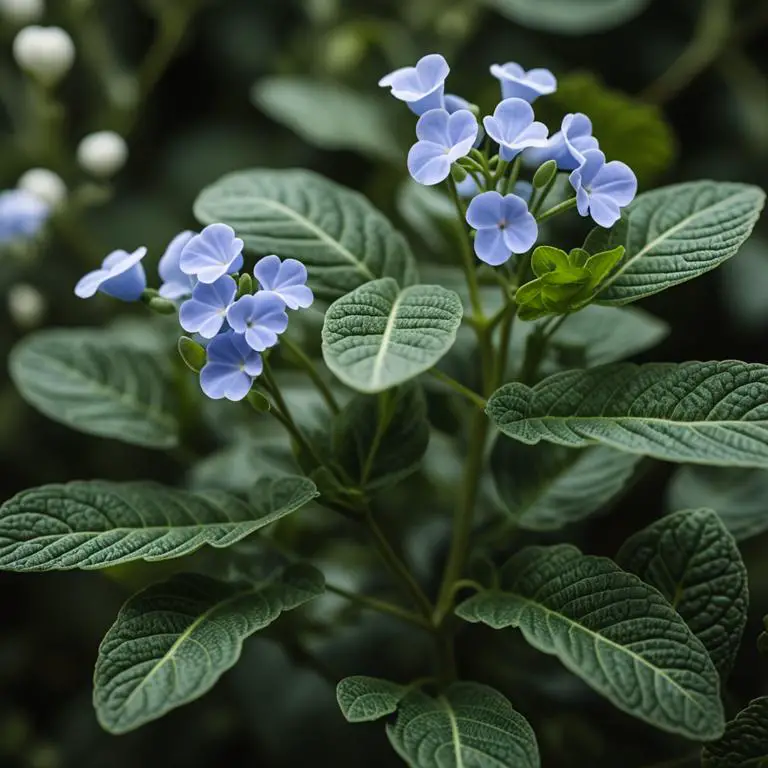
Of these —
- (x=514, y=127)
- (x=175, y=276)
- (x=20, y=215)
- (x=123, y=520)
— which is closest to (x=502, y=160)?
(x=514, y=127)

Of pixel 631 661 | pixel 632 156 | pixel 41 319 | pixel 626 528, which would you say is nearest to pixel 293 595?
pixel 631 661

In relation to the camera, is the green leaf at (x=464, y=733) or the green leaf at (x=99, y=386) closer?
the green leaf at (x=464, y=733)

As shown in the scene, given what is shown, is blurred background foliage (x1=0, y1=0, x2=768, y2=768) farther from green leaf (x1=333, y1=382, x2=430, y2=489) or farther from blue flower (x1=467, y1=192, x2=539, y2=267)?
blue flower (x1=467, y1=192, x2=539, y2=267)

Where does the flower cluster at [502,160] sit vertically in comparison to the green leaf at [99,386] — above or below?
above

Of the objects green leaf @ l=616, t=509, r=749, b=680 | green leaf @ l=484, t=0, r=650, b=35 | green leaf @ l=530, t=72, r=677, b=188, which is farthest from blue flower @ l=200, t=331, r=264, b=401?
green leaf @ l=484, t=0, r=650, b=35

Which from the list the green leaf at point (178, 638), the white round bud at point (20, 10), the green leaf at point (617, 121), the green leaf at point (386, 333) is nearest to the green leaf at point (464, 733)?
the green leaf at point (178, 638)

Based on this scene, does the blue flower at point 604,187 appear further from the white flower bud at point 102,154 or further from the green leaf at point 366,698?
the white flower bud at point 102,154

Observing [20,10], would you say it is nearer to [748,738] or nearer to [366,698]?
[366,698]
